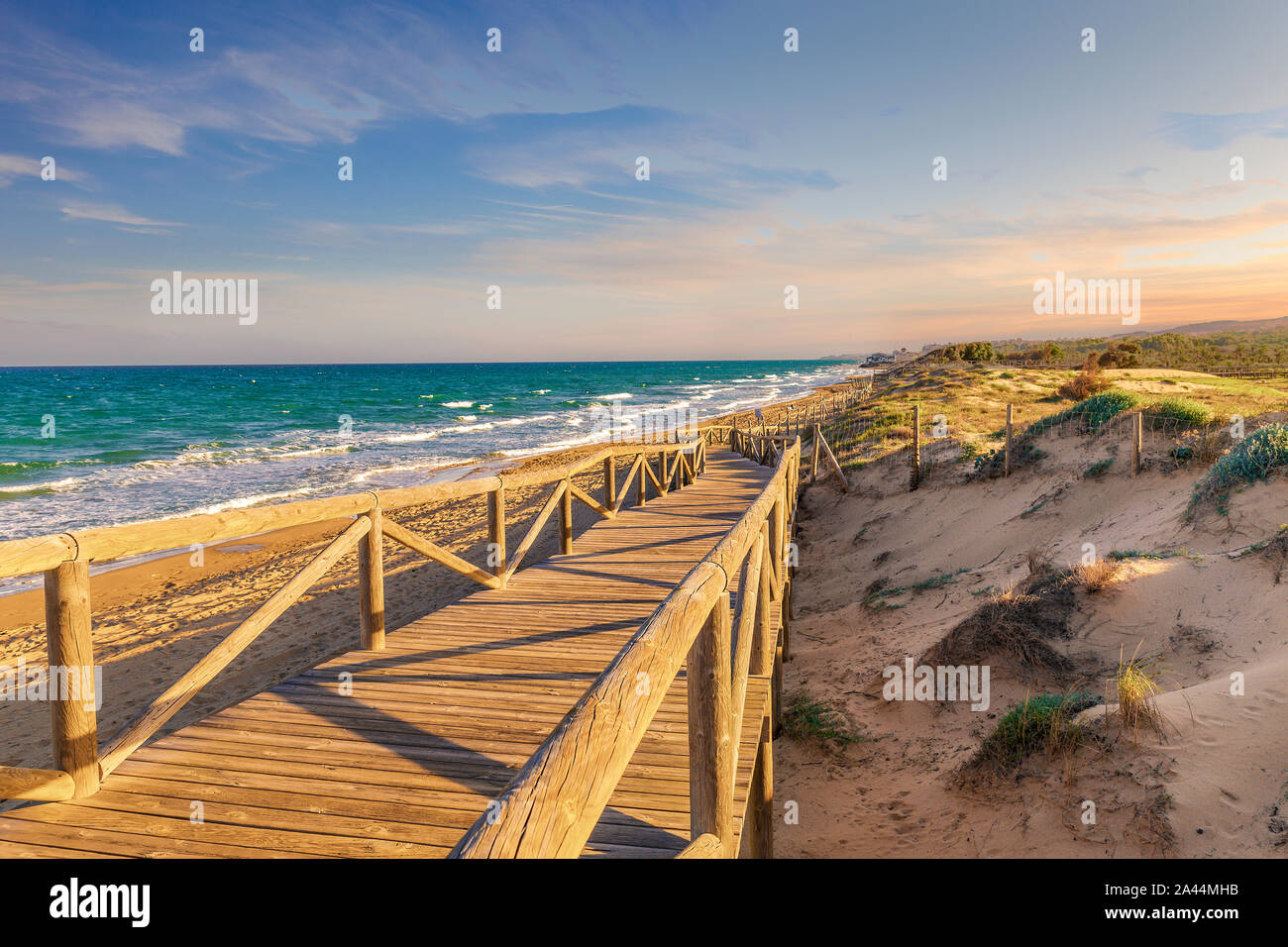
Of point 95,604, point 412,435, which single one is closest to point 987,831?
point 95,604

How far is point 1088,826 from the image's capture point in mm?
3686

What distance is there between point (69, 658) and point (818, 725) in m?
5.24

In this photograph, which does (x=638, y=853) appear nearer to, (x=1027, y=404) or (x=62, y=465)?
(x=1027, y=404)

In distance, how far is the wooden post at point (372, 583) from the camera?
465 cm

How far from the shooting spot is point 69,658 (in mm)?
2748

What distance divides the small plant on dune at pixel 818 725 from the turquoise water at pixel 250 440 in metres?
15.4

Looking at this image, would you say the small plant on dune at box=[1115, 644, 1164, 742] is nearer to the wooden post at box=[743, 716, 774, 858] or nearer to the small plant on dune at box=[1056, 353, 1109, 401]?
the wooden post at box=[743, 716, 774, 858]

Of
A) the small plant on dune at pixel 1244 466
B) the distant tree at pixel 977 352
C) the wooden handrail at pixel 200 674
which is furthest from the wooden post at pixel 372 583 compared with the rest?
the distant tree at pixel 977 352

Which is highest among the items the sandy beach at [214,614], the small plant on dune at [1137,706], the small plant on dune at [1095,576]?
the small plant on dune at [1095,576]

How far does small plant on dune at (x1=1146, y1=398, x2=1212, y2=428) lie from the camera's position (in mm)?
10562

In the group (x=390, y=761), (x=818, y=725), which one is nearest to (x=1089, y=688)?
(x=818, y=725)

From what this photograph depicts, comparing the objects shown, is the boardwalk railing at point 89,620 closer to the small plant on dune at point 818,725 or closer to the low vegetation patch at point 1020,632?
the small plant on dune at point 818,725

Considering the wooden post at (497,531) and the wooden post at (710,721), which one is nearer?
the wooden post at (710,721)

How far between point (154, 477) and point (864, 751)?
2426 cm
